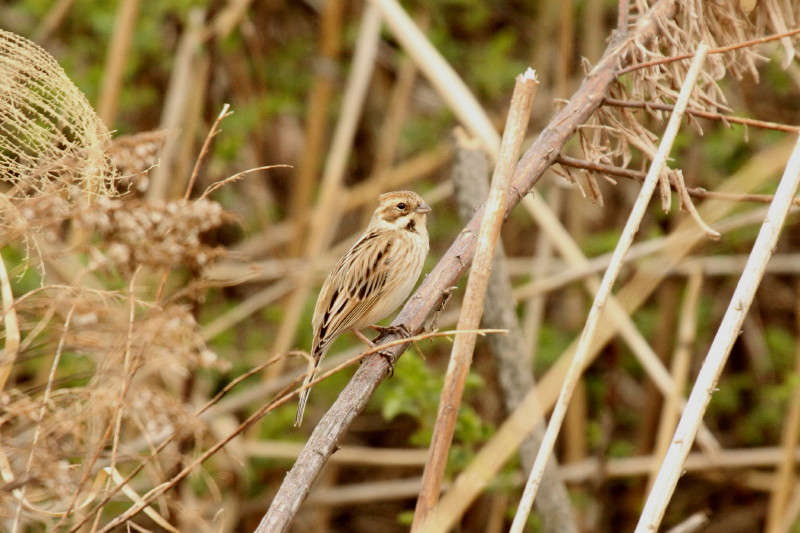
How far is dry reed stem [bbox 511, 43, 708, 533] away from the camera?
237 centimetres

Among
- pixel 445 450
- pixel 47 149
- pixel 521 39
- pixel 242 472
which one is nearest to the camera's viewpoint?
pixel 445 450

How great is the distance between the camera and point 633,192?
6.51 m

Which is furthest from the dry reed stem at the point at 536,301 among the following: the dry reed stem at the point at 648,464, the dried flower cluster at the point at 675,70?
the dried flower cluster at the point at 675,70

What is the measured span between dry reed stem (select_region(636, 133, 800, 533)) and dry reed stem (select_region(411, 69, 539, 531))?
1.99 ft

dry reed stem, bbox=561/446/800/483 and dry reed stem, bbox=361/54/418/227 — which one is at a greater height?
dry reed stem, bbox=361/54/418/227

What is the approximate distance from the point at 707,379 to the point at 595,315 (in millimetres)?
318

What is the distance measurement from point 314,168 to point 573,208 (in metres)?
1.79

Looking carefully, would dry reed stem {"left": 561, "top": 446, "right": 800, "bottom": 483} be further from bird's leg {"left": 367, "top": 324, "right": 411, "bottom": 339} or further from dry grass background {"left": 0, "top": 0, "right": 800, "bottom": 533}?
bird's leg {"left": 367, "top": 324, "right": 411, "bottom": 339}

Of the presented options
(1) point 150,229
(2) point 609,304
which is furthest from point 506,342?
(1) point 150,229

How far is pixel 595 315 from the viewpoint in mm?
2445

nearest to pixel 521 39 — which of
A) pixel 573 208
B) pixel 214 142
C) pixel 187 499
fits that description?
pixel 573 208

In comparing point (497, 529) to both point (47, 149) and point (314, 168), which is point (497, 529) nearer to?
point (314, 168)

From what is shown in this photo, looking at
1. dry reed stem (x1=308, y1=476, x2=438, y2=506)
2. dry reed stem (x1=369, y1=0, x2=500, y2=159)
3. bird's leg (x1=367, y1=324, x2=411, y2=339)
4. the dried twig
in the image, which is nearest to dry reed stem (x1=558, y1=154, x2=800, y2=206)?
bird's leg (x1=367, y1=324, x2=411, y2=339)

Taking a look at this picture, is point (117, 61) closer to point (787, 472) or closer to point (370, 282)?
point (370, 282)
